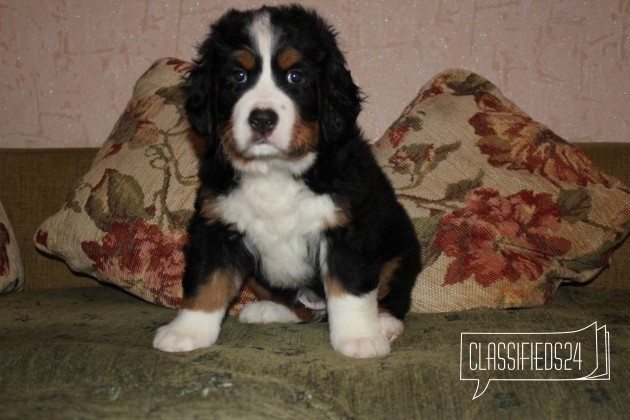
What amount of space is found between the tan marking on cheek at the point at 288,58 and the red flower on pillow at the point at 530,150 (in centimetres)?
111

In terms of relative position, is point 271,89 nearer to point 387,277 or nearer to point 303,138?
point 303,138

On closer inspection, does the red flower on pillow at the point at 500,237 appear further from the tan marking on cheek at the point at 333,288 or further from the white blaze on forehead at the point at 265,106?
the white blaze on forehead at the point at 265,106

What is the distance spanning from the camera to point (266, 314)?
295 cm

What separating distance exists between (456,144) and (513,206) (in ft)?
1.15

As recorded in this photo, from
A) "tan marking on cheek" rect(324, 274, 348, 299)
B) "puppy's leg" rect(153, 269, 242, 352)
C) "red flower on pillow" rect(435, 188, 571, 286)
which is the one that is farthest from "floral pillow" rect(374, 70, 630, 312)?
"puppy's leg" rect(153, 269, 242, 352)

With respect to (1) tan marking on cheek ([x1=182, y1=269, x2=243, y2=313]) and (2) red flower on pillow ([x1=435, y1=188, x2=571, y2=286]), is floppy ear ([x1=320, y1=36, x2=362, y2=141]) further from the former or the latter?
(2) red flower on pillow ([x1=435, y1=188, x2=571, y2=286])

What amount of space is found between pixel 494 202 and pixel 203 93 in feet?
4.15

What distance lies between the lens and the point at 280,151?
8.02 feet

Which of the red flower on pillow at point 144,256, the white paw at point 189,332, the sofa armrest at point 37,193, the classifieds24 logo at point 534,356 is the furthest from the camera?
the sofa armrest at point 37,193

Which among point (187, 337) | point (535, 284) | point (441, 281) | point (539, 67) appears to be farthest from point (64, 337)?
point (539, 67)

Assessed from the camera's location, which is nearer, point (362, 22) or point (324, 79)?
point (324, 79)

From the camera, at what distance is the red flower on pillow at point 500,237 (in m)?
3.02

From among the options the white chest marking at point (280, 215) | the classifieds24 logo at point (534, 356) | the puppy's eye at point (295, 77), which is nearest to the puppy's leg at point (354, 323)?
the white chest marking at point (280, 215)

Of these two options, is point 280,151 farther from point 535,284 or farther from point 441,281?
point 535,284
